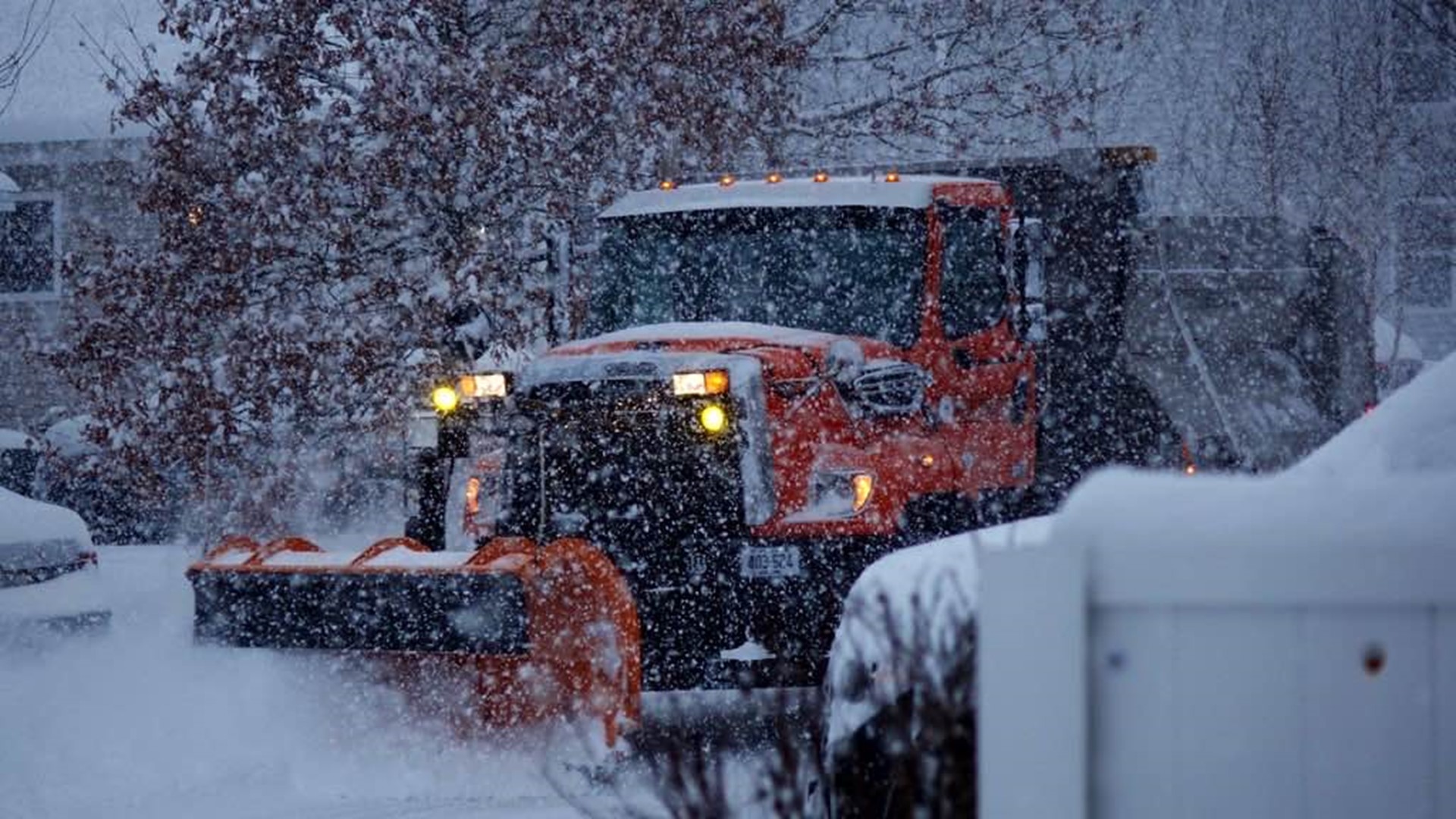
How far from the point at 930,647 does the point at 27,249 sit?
22.3m

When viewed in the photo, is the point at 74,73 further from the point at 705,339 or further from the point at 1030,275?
the point at 1030,275

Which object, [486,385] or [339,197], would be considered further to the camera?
[339,197]

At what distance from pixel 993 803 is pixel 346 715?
585 centimetres

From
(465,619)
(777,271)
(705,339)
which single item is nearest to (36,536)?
(465,619)

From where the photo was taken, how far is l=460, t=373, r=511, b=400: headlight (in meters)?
8.64

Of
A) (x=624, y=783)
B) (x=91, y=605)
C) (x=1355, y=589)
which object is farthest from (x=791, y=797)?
(x=91, y=605)

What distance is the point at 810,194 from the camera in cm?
931

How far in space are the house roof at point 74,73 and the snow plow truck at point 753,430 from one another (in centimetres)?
1509

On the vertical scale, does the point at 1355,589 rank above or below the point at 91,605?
above

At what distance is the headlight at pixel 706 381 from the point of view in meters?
8.09

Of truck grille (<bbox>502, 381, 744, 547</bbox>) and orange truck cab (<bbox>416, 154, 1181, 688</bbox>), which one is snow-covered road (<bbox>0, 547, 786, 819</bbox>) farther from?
truck grille (<bbox>502, 381, 744, 547</bbox>)

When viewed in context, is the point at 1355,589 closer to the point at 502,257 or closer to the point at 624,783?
the point at 624,783

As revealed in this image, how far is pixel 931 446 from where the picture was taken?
8.62 m

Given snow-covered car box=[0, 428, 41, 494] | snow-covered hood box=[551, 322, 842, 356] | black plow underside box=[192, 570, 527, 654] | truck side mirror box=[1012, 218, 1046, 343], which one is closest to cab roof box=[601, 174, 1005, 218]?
truck side mirror box=[1012, 218, 1046, 343]
